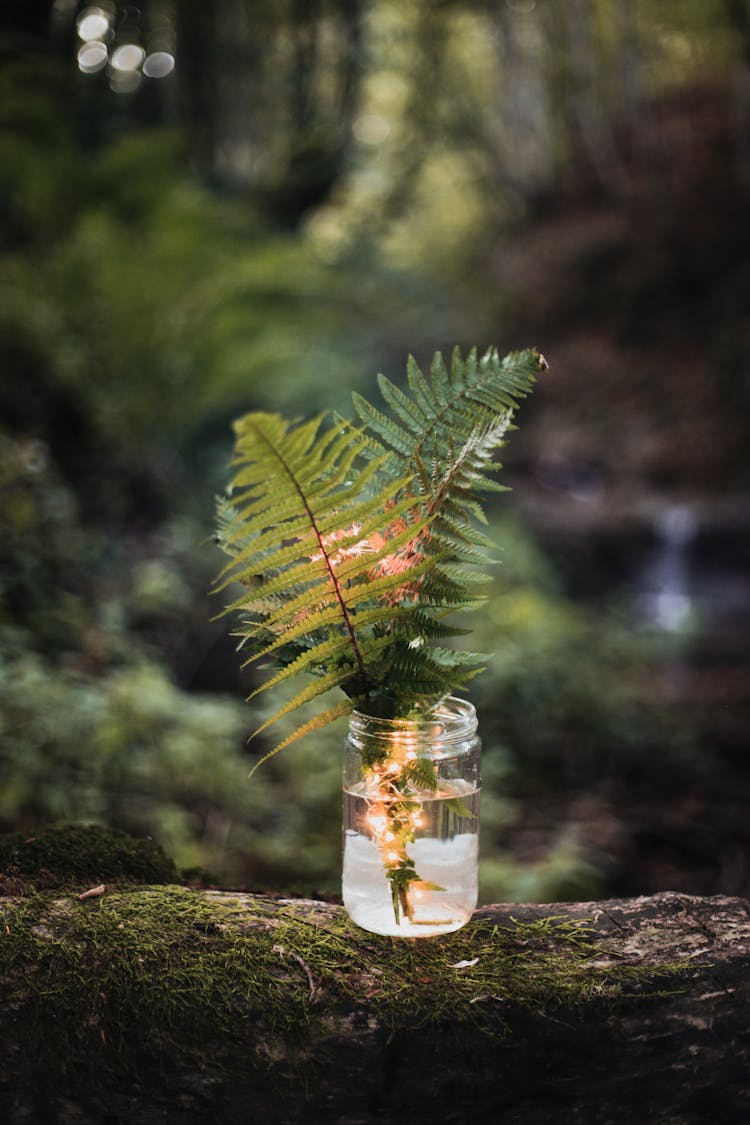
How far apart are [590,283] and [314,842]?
1170 centimetres

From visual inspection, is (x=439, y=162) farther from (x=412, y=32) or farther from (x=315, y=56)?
(x=315, y=56)

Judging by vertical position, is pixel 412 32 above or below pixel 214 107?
above

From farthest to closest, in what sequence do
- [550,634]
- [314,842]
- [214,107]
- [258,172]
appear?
[258,172]
[214,107]
[550,634]
[314,842]

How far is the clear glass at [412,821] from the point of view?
168cm

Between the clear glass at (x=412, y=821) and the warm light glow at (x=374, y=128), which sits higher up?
the warm light glow at (x=374, y=128)

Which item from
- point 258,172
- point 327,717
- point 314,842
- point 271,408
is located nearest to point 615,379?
point 258,172

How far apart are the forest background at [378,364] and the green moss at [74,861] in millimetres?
396

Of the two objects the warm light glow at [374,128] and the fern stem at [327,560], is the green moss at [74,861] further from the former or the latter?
the warm light glow at [374,128]

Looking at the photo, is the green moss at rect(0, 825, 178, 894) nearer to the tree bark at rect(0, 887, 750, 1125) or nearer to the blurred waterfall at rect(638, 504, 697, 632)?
the tree bark at rect(0, 887, 750, 1125)

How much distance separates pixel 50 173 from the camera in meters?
6.32

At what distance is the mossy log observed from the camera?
158 centimetres

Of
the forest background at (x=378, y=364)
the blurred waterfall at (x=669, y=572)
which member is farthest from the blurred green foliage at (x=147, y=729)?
the blurred waterfall at (x=669, y=572)

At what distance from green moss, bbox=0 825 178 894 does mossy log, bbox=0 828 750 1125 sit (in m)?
0.16

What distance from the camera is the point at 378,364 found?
9555 millimetres
